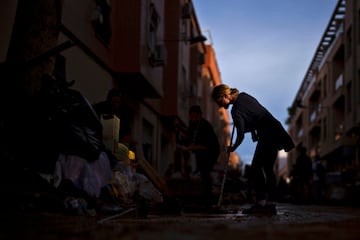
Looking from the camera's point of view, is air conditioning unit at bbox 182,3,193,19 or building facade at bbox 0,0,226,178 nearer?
building facade at bbox 0,0,226,178

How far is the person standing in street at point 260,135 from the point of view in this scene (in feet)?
24.4

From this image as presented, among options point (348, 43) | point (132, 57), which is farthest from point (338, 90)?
point (132, 57)

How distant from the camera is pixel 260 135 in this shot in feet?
24.7

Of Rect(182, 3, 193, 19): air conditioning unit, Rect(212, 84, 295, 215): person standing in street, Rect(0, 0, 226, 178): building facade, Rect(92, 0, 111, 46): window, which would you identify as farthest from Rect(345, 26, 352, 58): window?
Rect(212, 84, 295, 215): person standing in street

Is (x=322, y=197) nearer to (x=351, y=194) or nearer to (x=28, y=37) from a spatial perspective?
(x=351, y=194)

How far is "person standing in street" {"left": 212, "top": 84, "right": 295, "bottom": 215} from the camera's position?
743 centimetres

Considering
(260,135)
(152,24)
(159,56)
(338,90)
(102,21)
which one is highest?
(338,90)

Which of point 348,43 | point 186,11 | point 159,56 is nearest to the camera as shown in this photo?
point 159,56

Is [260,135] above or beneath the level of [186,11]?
beneath

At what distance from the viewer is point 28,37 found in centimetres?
627

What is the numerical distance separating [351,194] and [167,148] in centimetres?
1118

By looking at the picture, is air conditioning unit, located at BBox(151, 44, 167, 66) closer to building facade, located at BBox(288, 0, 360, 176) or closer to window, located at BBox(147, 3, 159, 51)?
window, located at BBox(147, 3, 159, 51)

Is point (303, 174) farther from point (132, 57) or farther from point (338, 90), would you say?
point (338, 90)

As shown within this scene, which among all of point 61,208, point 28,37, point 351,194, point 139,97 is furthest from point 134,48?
point 61,208
